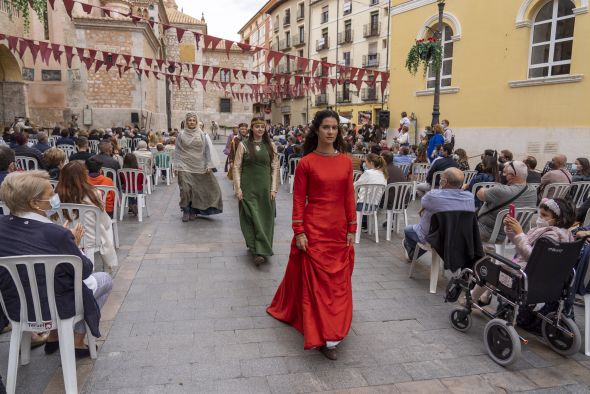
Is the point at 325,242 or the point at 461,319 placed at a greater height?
the point at 325,242

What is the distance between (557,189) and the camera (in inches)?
246

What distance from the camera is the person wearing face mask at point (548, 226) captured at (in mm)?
3172

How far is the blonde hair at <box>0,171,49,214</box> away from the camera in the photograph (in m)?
2.42

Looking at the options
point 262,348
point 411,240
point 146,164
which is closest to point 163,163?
point 146,164

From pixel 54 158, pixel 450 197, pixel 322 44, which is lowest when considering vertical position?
pixel 450 197

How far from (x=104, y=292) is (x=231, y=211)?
17.3ft

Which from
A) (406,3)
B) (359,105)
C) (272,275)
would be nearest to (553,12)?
(406,3)

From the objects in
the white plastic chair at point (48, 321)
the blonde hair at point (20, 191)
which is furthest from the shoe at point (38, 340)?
the blonde hair at point (20, 191)

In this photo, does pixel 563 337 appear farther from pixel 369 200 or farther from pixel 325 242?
pixel 369 200

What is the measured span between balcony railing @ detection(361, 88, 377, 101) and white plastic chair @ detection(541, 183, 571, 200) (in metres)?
25.8

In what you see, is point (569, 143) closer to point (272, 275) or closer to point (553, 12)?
point (553, 12)

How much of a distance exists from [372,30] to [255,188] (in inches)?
1200

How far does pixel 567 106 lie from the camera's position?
1181 centimetres

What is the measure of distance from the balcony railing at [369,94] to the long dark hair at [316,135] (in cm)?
2911
